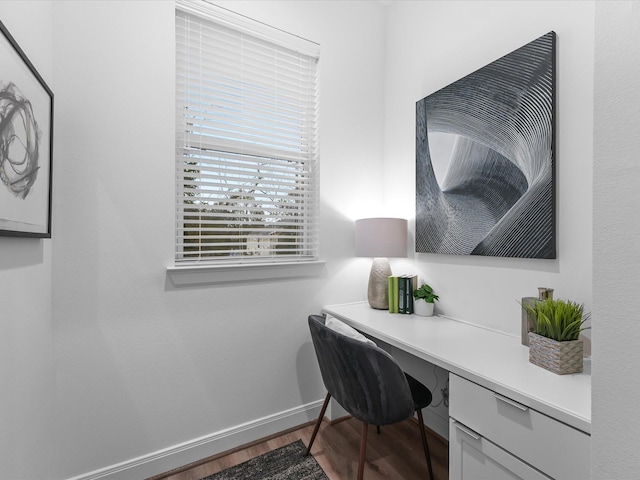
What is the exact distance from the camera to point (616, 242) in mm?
578

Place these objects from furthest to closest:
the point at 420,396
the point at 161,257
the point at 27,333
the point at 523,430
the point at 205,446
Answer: the point at 205,446 < the point at 161,257 < the point at 420,396 < the point at 27,333 < the point at 523,430

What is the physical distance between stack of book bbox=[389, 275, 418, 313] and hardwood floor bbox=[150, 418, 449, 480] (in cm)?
73

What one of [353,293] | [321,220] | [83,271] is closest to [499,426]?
[353,293]

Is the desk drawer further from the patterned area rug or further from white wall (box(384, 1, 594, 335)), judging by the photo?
the patterned area rug

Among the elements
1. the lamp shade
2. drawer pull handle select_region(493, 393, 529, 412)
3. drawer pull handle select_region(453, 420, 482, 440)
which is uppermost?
the lamp shade

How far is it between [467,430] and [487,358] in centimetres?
27

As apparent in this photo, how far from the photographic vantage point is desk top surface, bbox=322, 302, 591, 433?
938mm

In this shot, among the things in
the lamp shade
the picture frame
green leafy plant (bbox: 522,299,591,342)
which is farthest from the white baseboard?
green leafy plant (bbox: 522,299,591,342)

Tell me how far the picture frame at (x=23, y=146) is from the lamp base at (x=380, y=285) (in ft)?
5.37

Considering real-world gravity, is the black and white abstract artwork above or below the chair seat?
above

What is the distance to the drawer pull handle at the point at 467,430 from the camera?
44.5 inches

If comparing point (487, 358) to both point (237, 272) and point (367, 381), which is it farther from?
point (237, 272)

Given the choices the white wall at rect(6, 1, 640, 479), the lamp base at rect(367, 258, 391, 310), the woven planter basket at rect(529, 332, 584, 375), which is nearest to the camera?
the woven planter basket at rect(529, 332, 584, 375)

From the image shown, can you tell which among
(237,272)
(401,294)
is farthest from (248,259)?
(401,294)
